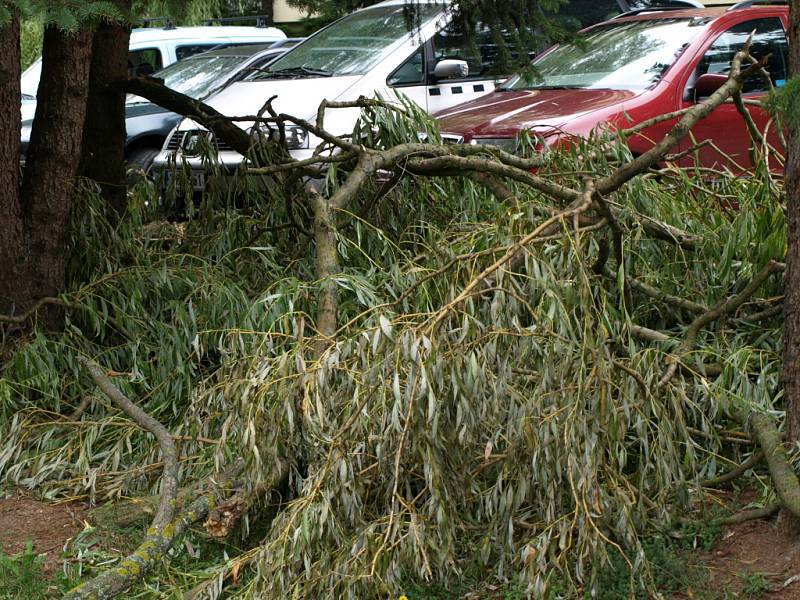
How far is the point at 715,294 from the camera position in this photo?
18.7 ft

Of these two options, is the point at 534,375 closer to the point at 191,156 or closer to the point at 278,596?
the point at 278,596

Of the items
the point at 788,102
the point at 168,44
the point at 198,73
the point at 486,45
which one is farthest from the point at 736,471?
the point at 168,44

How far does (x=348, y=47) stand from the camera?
10609 mm

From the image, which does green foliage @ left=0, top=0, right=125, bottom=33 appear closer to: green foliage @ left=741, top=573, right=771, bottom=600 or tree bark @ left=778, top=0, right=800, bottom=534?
tree bark @ left=778, top=0, right=800, bottom=534

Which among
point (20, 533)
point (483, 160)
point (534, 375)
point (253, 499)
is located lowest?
point (20, 533)

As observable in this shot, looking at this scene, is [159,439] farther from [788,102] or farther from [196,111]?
[788,102]

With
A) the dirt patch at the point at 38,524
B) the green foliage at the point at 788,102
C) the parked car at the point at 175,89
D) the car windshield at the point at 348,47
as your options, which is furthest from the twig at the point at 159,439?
the parked car at the point at 175,89

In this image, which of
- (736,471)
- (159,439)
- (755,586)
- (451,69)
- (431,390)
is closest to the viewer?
(431,390)

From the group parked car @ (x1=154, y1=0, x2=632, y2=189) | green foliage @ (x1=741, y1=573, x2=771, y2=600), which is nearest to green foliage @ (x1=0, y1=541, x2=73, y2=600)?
green foliage @ (x1=741, y1=573, x2=771, y2=600)

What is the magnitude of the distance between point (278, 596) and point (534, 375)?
1.20 metres

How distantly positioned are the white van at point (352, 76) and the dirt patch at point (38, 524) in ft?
14.7

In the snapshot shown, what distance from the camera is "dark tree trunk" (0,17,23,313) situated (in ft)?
19.6

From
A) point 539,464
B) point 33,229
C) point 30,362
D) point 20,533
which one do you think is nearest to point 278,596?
point 539,464

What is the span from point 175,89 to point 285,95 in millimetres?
2357
